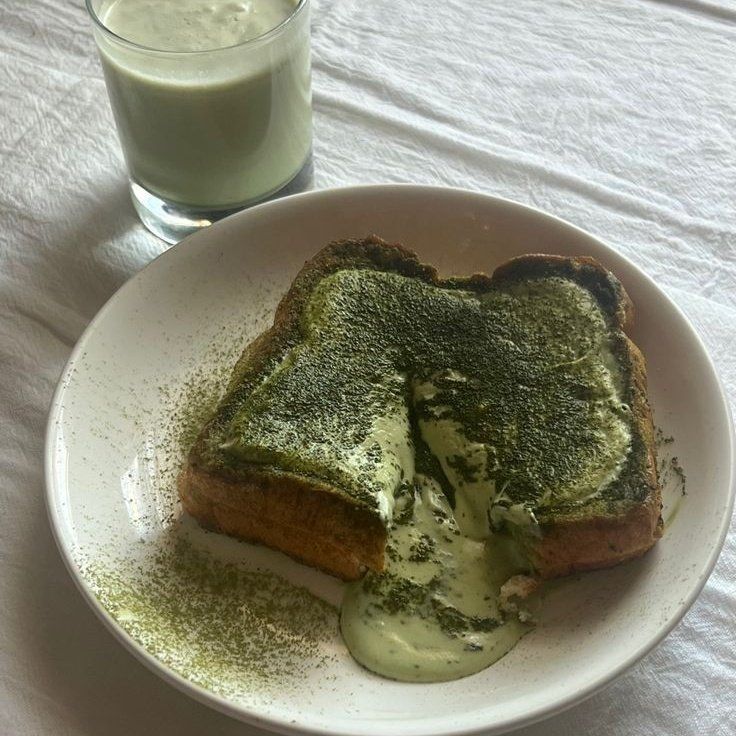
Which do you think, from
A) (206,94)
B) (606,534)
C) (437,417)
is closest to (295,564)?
(437,417)

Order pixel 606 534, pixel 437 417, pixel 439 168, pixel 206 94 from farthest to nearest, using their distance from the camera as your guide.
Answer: pixel 439 168
pixel 206 94
pixel 437 417
pixel 606 534

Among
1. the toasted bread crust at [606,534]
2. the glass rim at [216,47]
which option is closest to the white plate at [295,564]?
the toasted bread crust at [606,534]

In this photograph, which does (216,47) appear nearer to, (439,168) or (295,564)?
(439,168)

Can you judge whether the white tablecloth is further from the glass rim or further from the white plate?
the glass rim

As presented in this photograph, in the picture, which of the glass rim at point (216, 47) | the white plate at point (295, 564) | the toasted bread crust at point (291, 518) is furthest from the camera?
the glass rim at point (216, 47)

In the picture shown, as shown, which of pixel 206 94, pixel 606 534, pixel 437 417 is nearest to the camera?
pixel 606 534

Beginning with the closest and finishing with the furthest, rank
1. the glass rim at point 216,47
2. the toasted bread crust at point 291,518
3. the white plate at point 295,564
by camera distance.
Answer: the white plate at point 295,564 → the toasted bread crust at point 291,518 → the glass rim at point 216,47

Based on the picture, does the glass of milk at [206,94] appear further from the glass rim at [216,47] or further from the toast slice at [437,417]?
the toast slice at [437,417]

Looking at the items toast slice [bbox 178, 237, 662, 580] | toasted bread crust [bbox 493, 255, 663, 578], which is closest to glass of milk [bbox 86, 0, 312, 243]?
toast slice [bbox 178, 237, 662, 580]
